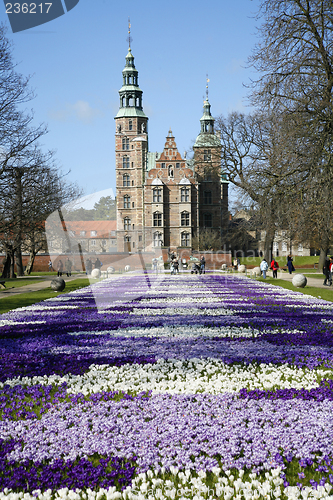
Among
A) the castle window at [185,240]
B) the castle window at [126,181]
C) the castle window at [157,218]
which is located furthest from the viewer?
the castle window at [126,181]

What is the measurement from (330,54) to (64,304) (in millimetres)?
14370

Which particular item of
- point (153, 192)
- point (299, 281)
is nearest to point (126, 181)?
point (153, 192)

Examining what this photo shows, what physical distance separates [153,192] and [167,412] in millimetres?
83085

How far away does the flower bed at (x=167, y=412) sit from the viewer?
15.1ft

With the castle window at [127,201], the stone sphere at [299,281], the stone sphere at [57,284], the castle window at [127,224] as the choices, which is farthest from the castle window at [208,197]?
the stone sphere at [57,284]

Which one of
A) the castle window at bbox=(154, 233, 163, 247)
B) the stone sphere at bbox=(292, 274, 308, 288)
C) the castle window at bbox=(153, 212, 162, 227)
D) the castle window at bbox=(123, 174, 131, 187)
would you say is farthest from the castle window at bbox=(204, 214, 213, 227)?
the stone sphere at bbox=(292, 274, 308, 288)

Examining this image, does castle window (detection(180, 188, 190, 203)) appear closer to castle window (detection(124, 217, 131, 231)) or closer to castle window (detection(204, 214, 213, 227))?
castle window (detection(204, 214, 213, 227))

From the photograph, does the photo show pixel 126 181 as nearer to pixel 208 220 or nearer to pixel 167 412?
pixel 208 220

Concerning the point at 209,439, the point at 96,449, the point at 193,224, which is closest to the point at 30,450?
the point at 96,449

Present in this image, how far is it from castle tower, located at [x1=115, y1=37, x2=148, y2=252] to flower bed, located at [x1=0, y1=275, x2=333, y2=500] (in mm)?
77492

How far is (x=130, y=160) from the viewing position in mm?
91938

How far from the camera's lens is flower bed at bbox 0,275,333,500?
15.1 feet

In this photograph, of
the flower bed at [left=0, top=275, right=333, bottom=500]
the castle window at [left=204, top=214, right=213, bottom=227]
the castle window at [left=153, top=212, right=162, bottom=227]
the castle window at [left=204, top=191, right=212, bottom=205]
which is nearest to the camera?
the flower bed at [left=0, top=275, right=333, bottom=500]

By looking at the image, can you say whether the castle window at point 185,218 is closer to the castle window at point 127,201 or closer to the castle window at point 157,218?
the castle window at point 157,218
